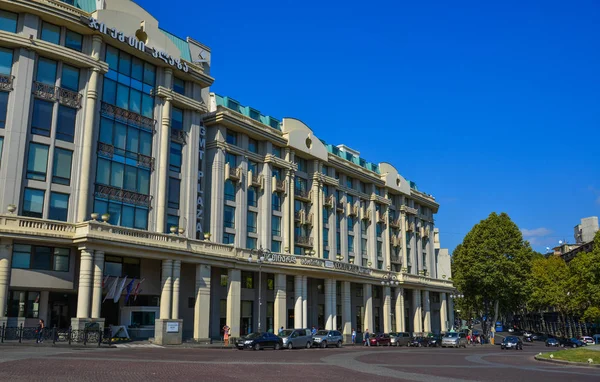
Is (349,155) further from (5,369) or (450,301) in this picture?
(5,369)

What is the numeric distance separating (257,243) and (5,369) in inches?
1583

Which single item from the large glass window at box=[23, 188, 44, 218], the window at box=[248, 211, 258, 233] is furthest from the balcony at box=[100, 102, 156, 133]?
the window at box=[248, 211, 258, 233]

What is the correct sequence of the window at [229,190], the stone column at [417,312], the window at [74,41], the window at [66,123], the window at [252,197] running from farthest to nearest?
the stone column at [417,312] < the window at [252,197] < the window at [229,190] < the window at [74,41] < the window at [66,123]

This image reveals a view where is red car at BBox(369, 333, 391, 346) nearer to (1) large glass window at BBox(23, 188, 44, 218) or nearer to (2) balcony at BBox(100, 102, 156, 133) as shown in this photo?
(2) balcony at BBox(100, 102, 156, 133)

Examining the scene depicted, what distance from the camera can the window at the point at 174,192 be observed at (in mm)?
50406

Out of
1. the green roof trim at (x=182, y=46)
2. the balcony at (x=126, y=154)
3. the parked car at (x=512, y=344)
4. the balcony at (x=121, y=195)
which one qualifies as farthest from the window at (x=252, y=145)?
the parked car at (x=512, y=344)

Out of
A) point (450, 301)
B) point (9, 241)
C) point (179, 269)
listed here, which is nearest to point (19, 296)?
point (9, 241)

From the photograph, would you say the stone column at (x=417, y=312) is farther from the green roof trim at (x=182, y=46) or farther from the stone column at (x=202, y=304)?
the green roof trim at (x=182, y=46)

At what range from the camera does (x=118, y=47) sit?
4700cm

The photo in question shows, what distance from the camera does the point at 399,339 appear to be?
6197 centimetres

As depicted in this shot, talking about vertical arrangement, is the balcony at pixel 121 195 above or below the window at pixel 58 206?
above

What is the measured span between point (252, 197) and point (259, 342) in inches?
833

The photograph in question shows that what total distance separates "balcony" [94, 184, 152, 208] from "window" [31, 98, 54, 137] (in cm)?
575

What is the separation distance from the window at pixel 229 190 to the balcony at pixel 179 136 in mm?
6844
